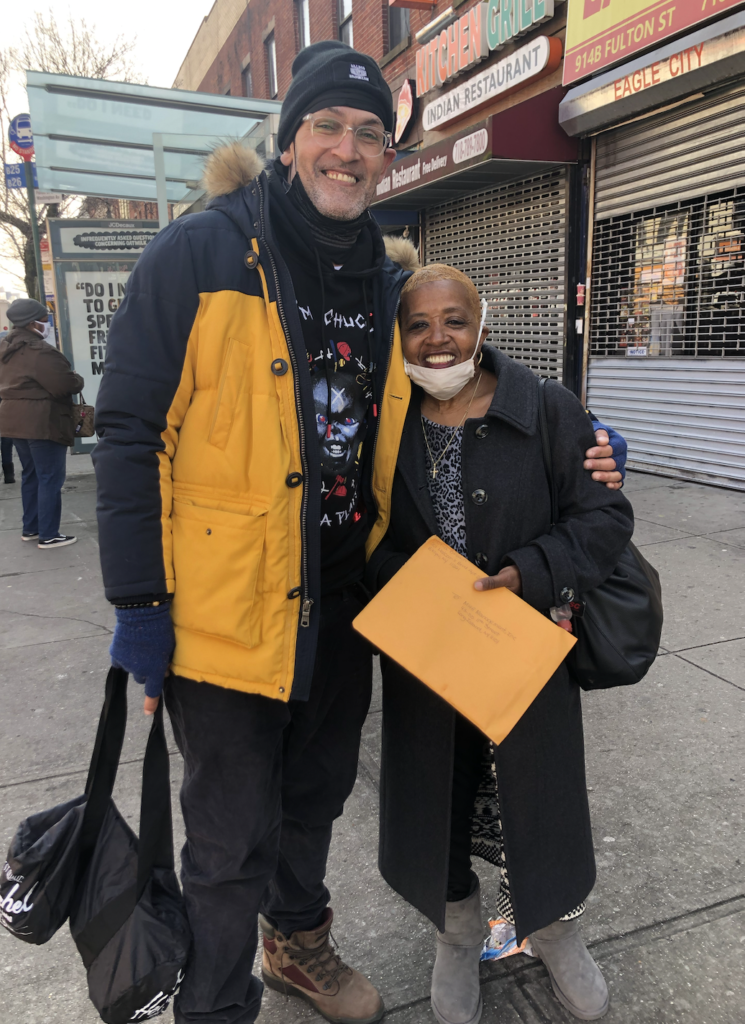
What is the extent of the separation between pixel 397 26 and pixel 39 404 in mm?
10060

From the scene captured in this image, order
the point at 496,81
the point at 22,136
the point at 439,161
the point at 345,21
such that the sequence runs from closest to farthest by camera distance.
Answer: the point at 496,81 → the point at 439,161 → the point at 22,136 → the point at 345,21

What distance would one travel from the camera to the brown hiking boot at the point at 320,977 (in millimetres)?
2020

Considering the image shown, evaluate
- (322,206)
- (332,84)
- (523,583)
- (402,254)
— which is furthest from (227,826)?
(332,84)

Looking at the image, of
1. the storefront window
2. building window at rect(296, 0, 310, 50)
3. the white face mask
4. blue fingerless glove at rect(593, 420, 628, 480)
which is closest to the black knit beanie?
the white face mask

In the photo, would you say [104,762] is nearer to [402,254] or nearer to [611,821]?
[402,254]

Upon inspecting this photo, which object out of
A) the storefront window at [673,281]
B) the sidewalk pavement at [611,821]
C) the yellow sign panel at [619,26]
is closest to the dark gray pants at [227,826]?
the sidewalk pavement at [611,821]

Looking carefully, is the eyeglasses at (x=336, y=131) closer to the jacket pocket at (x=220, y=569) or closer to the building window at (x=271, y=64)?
the jacket pocket at (x=220, y=569)

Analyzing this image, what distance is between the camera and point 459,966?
2047 millimetres

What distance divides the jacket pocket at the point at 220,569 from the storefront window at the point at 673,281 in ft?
22.1

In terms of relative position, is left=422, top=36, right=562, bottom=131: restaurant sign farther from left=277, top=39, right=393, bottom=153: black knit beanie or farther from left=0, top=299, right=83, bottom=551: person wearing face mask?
left=277, top=39, right=393, bottom=153: black knit beanie

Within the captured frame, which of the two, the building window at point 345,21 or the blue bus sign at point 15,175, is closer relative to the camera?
the building window at point 345,21

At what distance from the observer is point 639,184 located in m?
8.10

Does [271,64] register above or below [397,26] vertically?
above

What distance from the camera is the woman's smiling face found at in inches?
76.4
